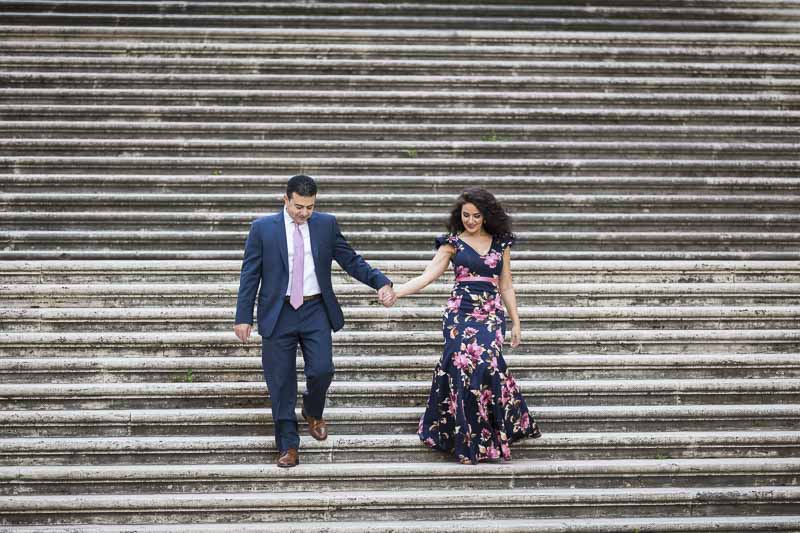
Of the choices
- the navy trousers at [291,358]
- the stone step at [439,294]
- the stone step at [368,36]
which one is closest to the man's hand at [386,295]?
the navy trousers at [291,358]

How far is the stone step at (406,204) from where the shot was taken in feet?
25.7

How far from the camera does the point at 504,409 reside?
5.28 metres

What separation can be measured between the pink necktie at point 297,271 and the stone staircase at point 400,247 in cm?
90

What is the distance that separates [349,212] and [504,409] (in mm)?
3220

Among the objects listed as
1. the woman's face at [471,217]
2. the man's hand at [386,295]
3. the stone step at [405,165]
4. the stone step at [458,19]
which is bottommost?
the man's hand at [386,295]

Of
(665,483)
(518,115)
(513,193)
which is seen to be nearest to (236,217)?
(513,193)

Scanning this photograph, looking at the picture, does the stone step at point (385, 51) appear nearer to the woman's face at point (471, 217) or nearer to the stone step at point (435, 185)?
the stone step at point (435, 185)

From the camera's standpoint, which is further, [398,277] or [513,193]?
[513,193]

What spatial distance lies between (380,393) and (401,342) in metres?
0.53

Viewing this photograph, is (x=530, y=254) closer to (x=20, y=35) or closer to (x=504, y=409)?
(x=504, y=409)

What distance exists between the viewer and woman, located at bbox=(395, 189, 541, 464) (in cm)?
520

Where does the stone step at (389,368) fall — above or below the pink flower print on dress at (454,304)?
below

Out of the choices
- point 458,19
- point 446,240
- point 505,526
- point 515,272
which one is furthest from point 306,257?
point 458,19

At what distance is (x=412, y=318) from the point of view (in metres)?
6.41
